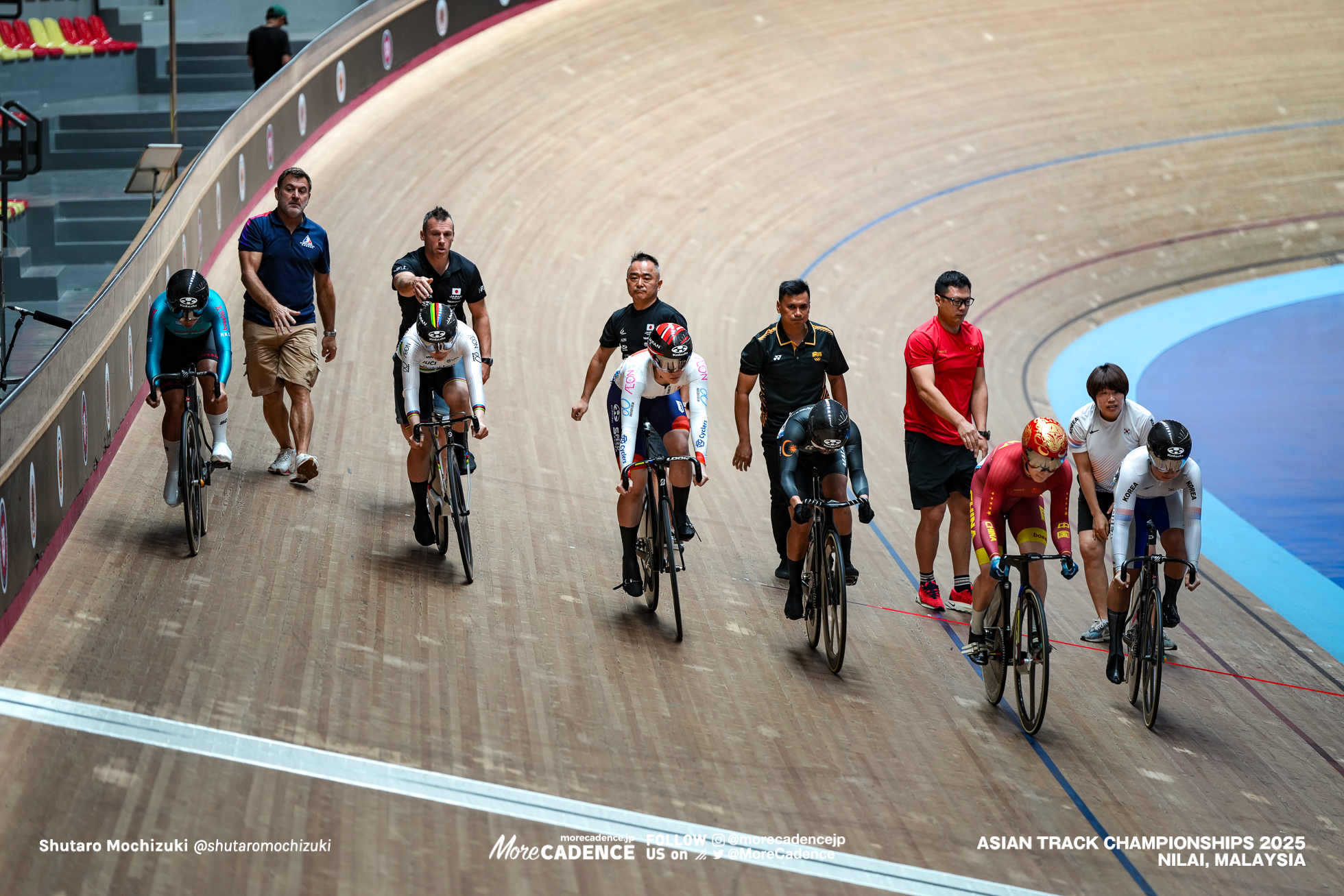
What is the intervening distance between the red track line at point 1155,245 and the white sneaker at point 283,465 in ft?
19.7

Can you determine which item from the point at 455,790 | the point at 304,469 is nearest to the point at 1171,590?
the point at 455,790

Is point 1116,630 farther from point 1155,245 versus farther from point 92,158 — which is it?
point 92,158

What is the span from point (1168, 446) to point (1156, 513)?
42 cm

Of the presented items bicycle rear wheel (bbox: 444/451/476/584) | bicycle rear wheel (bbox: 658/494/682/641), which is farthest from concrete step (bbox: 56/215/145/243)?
bicycle rear wheel (bbox: 658/494/682/641)

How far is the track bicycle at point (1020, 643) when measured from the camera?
371 centimetres

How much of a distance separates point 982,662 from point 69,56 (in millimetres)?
10070

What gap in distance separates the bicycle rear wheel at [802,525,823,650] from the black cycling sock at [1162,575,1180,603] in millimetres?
1138

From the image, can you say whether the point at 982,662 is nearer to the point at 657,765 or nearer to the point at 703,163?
the point at 657,765

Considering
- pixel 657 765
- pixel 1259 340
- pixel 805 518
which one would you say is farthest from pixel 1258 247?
pixel 657 765

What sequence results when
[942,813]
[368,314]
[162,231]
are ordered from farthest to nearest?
[368,314]
[162,231]
[942,813]

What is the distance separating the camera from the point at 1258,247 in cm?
1137

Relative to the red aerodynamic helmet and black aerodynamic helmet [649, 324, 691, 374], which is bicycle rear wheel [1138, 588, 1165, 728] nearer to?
the red aerodynamic helmet

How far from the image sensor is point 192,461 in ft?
A: 14.3

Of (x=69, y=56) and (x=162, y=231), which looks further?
(x=69, y=56)
